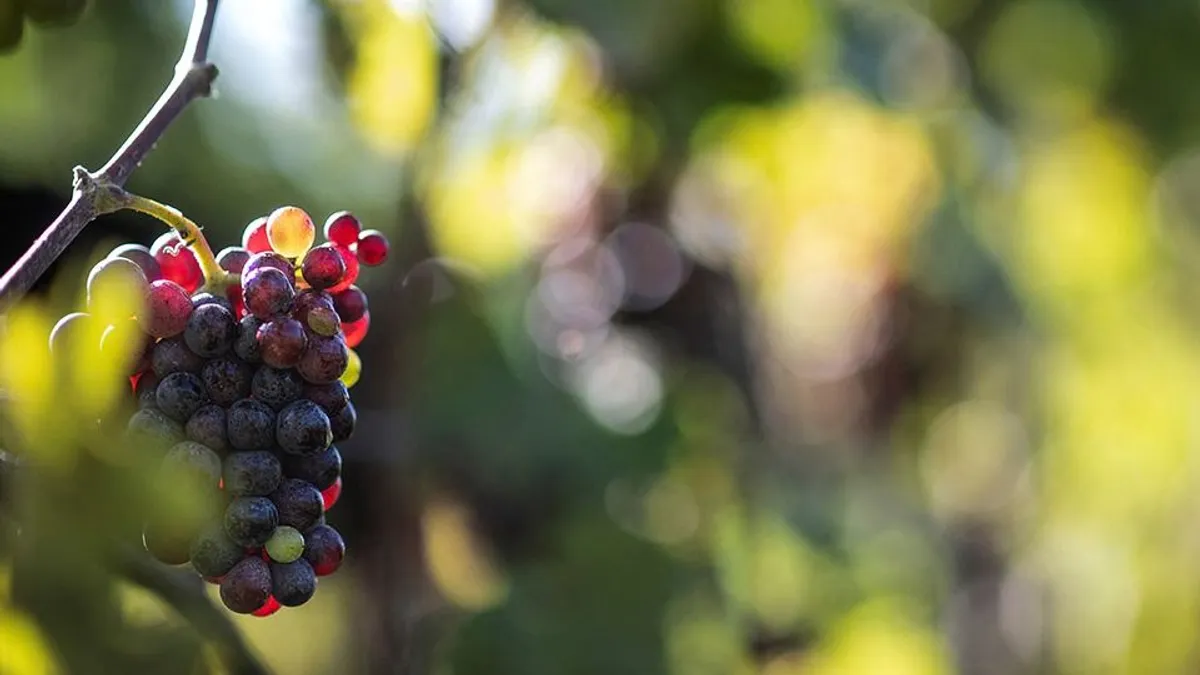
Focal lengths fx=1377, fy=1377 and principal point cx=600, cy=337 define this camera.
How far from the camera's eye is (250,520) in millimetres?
353

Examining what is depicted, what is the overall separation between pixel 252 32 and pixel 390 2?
0.72 feet

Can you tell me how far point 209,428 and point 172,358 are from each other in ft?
0.07

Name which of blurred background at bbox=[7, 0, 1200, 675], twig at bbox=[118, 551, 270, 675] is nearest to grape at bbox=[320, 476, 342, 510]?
twig at bbox=[118, 551, 270, 675]

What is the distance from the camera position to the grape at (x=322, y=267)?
383 millimetres

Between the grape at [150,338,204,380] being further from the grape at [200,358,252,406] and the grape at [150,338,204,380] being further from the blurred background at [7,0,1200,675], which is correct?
the blurred background at [7,0,1200,675]

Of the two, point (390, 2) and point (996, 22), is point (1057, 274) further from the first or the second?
point (390, 2)

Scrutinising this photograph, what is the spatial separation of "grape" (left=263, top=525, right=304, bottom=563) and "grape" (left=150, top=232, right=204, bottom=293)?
81 millimetres

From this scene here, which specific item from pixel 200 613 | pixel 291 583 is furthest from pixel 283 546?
pixel 200 613

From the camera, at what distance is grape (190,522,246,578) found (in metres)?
0.35

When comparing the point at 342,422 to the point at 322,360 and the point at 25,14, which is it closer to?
the point at 322,360

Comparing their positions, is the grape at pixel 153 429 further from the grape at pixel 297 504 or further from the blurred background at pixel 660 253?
the blurred background at pixel 660 253

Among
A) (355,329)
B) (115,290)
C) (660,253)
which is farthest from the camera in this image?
(660,253)

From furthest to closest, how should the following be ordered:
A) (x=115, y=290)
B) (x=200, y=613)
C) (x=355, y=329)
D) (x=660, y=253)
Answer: (x=660, y=253), (x=200, y=613), (x=355, y=329), (x=115, y=290)

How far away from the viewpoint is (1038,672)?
2.55 metres
